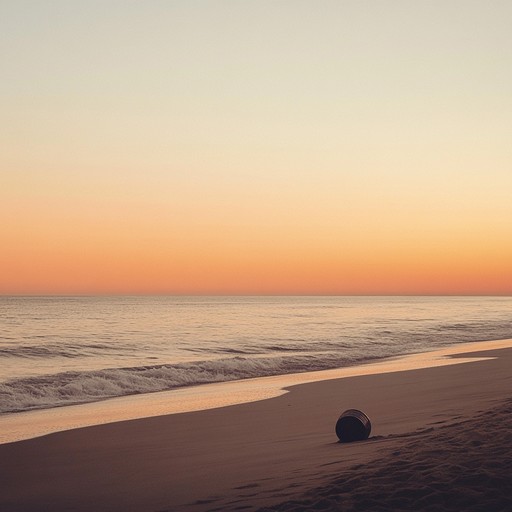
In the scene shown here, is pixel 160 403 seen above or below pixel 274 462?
below

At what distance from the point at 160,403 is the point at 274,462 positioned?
7816 millimetres

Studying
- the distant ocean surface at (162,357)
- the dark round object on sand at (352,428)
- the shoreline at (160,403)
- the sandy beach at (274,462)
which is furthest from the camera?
the distant ocean surface at (162,357)

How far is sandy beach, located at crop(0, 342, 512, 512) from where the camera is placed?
627cm

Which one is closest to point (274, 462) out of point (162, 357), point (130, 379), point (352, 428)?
point (352, 428)

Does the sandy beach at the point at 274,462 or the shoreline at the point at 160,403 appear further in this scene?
the shoreline at the point at 160,403

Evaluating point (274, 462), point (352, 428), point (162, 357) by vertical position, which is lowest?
point (162, 357)

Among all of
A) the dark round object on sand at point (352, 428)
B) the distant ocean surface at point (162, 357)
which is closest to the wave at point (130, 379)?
the distant ocean surface at point (162, 357)

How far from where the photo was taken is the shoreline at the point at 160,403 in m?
12.6

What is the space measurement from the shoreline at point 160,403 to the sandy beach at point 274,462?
0.83 metres

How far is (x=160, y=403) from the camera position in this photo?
15.7 meters

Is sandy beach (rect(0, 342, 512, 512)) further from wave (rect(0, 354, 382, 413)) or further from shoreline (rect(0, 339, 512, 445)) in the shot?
wave (rect(0, 354, 382, 413))

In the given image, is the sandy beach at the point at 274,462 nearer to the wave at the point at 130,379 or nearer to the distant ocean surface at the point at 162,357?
the wave at the point at 130,379

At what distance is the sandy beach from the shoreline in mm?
834

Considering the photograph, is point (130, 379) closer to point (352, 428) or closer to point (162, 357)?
point (162, 357)
